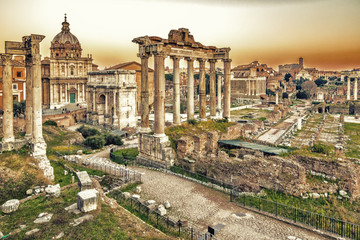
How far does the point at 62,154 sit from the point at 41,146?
7.27 meters

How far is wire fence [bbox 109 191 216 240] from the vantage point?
9.80m

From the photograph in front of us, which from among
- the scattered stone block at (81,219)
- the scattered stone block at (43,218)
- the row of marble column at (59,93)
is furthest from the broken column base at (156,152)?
the row of marble column at (59,93)

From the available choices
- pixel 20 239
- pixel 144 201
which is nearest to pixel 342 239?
pixel 144 201

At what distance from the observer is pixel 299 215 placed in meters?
10.7

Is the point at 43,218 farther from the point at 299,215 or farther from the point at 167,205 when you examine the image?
the point at 299,215

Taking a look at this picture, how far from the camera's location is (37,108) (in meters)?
15.9

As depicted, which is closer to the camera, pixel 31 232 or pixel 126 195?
pixel 31 232

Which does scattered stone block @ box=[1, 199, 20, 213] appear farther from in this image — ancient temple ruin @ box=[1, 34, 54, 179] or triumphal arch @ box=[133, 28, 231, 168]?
triumphal arch @ box=[133, 28, 231, 168]

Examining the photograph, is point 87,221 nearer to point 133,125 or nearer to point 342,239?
point 342,239

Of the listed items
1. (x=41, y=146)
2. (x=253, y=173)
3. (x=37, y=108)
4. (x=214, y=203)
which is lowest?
(x=214, y=203)

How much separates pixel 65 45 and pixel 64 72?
562 centimetres

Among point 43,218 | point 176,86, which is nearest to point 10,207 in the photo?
point 43,218

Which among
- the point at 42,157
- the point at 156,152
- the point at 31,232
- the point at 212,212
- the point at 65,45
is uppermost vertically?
the point at 65,45

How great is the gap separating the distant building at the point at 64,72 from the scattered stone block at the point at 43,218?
49.1 metres
